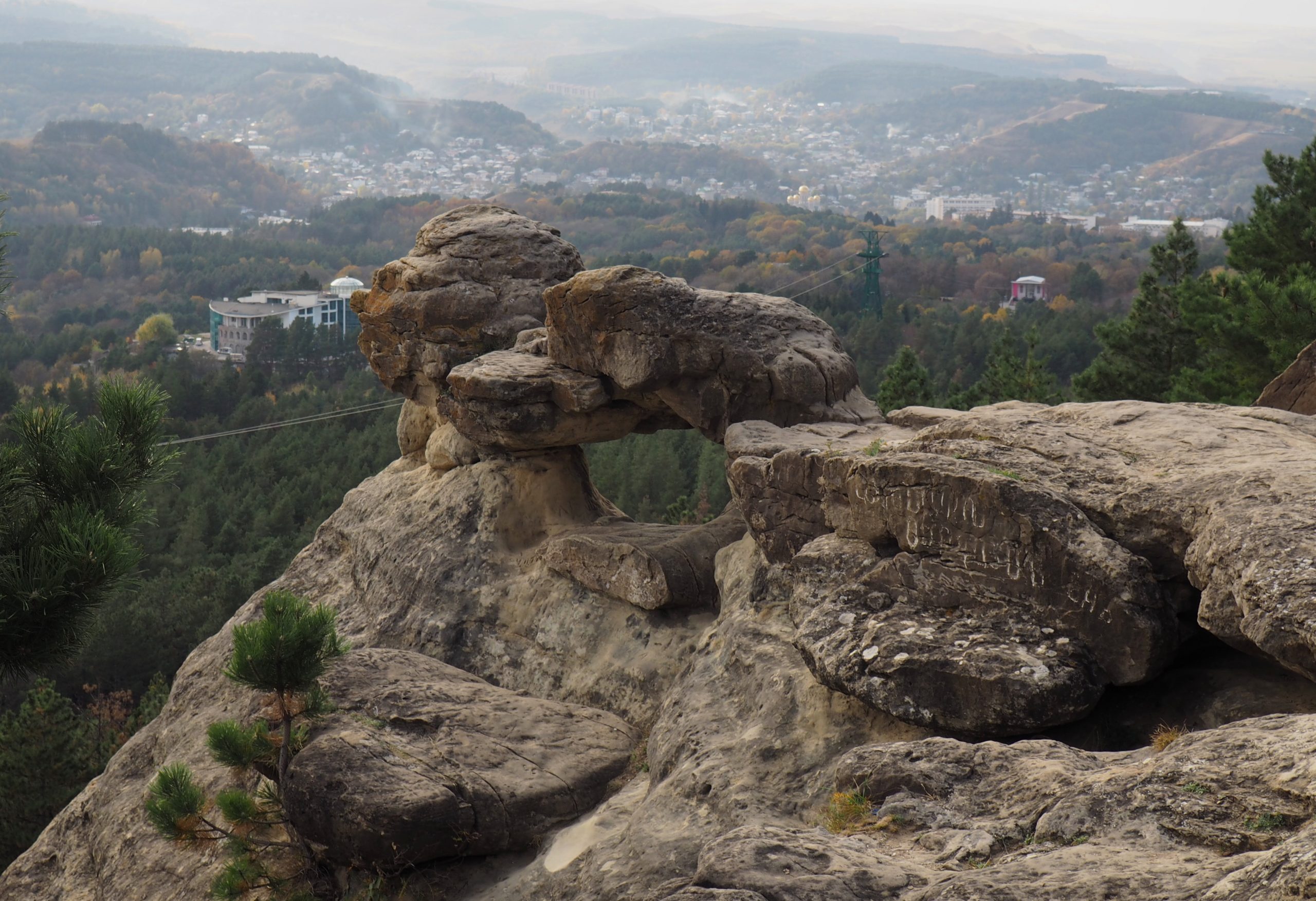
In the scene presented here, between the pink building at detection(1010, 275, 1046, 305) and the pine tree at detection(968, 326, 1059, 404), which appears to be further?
the pink building at detection(1010, 275, 1046, 305)

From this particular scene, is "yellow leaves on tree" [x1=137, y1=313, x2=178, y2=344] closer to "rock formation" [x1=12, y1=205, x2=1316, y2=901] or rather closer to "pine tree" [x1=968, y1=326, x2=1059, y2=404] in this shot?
"pine tree" [x1=968, y1=326, x2=1059, y2=404]

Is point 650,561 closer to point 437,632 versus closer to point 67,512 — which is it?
point 437,632

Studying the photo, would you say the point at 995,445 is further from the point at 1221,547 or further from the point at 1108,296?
the point at 1108,296

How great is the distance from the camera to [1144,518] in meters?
10.4

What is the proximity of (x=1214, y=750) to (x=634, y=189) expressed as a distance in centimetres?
19557

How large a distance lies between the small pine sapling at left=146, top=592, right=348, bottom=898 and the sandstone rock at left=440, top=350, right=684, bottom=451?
172 inches

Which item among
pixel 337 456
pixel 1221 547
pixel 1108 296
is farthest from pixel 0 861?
pixel 1108 296

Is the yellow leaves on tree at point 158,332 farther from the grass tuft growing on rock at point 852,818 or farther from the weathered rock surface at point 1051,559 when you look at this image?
the grass tuft growing on rock at point 852,818

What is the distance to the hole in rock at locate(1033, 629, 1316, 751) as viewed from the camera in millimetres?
9617

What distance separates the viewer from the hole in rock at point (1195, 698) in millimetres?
9617

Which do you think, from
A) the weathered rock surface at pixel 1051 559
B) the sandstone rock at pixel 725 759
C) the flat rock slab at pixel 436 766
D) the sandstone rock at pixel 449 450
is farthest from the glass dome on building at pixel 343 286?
the weathered rock surface at pixel 1051 559

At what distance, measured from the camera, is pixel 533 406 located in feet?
53.4

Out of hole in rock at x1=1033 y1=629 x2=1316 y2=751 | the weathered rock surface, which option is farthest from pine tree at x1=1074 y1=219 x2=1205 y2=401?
hole in rock at x1=1033 y1=629 x2=1316 y2=751

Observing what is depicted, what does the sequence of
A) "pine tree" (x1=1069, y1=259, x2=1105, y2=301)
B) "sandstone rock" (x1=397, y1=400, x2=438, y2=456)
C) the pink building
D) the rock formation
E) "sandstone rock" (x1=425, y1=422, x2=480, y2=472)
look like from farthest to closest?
the pink building < "pine tree" (x1=1069, y1=259, x2=1105, y2=301) < "sandstone rock" (x1=397, y1=400, x2=438, y2=456) < "sandstone rock" (x1=425, y1=422, x2=480, y2=472) < the rock formation
